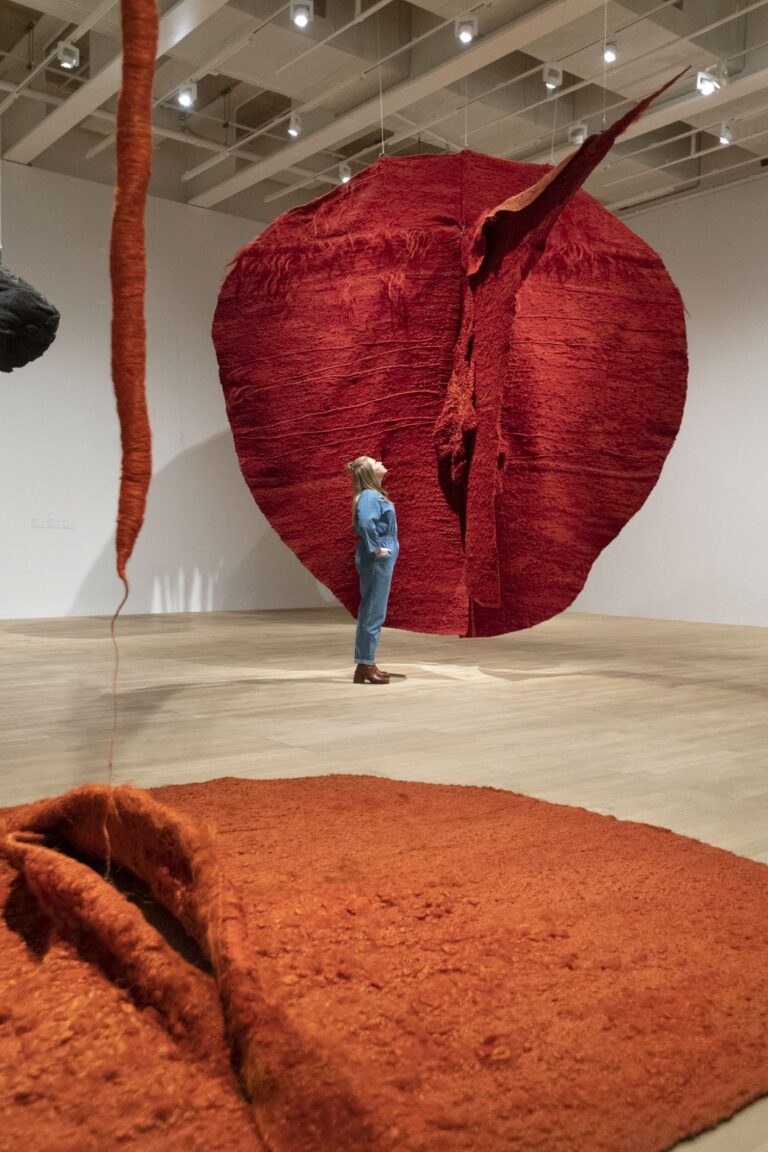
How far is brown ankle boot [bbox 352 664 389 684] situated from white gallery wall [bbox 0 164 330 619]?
4.18m

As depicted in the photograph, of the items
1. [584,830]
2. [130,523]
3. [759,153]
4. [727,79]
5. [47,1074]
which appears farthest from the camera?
[759,153]

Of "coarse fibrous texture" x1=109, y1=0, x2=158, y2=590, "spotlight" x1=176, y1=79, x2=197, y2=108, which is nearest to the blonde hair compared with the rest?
"coarse fibrous texture" x1=109, y1=0, x2=158, y2=590

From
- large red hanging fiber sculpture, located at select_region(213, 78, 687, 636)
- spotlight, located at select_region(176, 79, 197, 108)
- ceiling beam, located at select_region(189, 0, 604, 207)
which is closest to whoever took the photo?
large red hanging fiber sculpture, located at select_region(213, 78, 687, 636)

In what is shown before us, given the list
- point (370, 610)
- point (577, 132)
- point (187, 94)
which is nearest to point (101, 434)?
point (187, 94)

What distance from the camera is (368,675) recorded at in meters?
4.59

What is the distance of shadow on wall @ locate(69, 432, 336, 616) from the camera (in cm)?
858

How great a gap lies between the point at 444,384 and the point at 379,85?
4096 mm

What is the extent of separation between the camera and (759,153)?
7.93 meters

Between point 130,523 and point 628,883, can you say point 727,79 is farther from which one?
point 130,523

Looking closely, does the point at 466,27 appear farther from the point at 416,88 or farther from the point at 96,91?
the point at 96,91

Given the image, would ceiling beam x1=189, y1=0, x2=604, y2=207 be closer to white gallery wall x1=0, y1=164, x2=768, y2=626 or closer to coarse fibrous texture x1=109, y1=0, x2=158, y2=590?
white gallery wall x1=0, y1=164, x2=768, y2=626

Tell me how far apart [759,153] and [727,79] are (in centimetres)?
192

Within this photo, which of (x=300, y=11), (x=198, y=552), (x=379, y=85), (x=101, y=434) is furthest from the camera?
(x=198, y=552)

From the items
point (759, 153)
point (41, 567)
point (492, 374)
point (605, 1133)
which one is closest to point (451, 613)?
point (492, 374)
